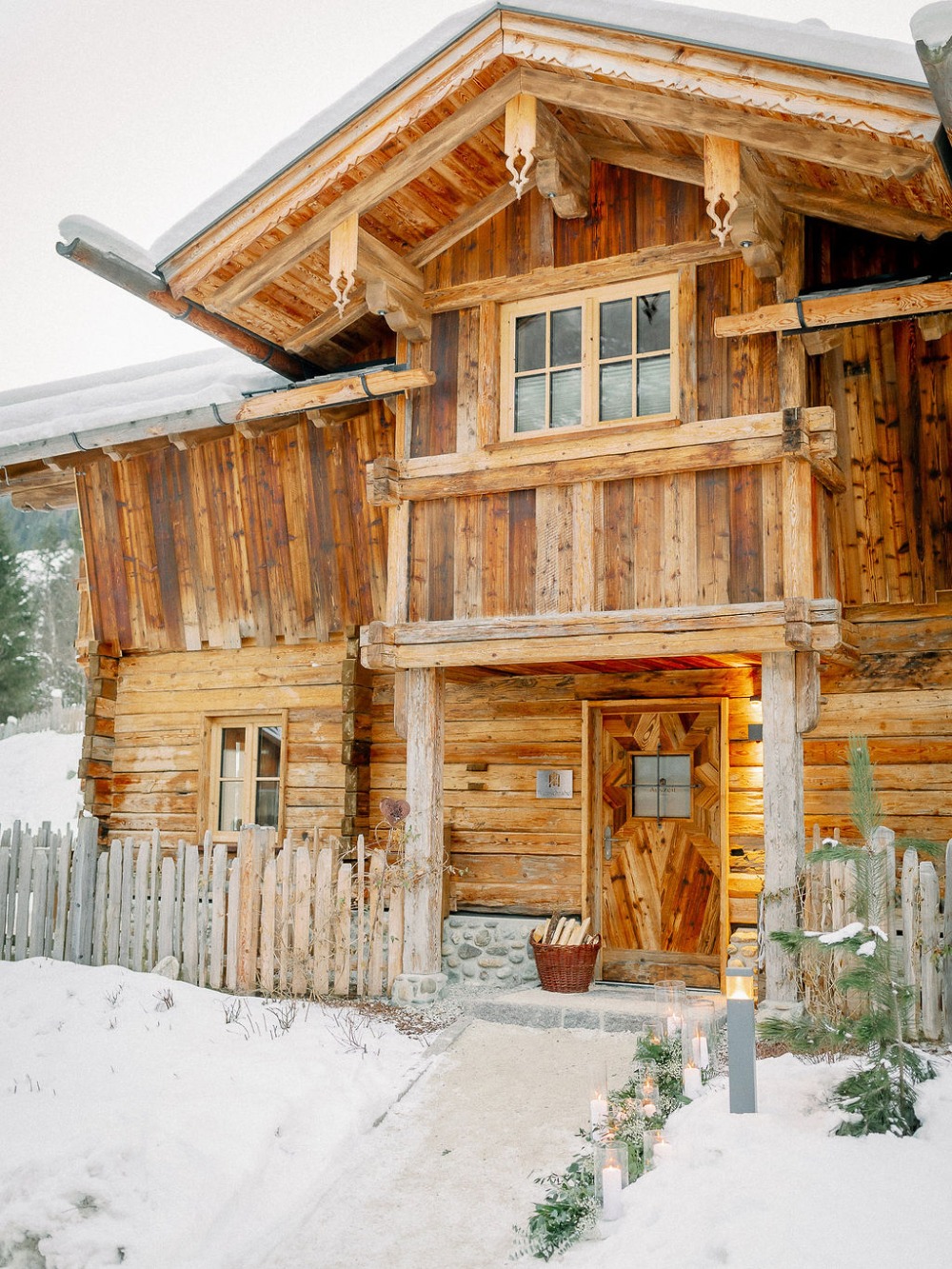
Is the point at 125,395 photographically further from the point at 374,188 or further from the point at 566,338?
the point at 566,338

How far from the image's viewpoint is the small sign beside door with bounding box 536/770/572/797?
11.3m

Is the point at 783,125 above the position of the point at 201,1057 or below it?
above

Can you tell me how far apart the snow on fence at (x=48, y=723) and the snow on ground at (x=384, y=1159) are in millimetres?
26379

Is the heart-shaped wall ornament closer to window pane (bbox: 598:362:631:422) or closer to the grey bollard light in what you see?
window pane (bbox: 598:362:631:422)

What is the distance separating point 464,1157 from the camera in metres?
6.53

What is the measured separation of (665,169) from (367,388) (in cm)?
312

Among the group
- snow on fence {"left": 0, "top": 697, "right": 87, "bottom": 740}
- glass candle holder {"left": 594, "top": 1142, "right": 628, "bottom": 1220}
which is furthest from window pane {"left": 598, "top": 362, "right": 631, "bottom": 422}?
snow on fence {"left": 0, "top": 697, "right": 87, "bottom": 740}

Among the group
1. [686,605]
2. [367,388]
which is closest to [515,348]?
[367,388]

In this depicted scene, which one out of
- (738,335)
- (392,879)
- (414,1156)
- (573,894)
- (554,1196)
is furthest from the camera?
(573,894)

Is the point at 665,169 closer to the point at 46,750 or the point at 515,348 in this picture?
the point at 515,348

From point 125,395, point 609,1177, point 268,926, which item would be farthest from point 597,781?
point 125,395

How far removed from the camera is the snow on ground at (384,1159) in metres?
4.82

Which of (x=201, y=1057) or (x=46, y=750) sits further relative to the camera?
(x=46, y=750)

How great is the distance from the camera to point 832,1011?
26.3 ft
